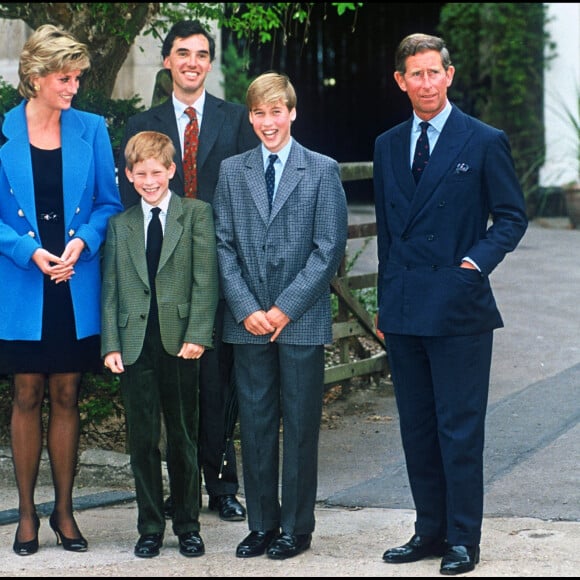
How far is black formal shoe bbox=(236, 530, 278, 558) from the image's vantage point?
4855 mm

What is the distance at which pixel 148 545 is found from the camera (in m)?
4.94

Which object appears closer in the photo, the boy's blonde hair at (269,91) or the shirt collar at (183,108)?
the boy's blonde hair at (269,91)

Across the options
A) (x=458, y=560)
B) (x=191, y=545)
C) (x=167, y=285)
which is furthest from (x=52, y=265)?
(x=458, y=560)

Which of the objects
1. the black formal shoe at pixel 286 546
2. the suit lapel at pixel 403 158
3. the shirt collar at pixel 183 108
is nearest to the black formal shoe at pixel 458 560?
the black formal shoe at pixel 286 546

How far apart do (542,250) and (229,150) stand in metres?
7.96

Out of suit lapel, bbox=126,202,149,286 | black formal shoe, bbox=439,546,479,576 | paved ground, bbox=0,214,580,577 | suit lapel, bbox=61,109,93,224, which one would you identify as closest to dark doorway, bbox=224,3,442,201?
paved ground, bbox=0,214,580,577

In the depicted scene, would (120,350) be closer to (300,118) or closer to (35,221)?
(35,221)

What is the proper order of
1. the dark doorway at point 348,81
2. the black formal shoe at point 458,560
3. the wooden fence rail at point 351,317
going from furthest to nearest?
the dark doorway at point 348,81, the wooden fence rail at point 351,317, the black formal shoe at point 458,560

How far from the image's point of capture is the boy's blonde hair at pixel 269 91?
15.9 ft

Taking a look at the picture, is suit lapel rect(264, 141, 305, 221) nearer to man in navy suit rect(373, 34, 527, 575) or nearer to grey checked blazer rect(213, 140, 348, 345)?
grey checked blazer rect(213, 140, 348, 345)

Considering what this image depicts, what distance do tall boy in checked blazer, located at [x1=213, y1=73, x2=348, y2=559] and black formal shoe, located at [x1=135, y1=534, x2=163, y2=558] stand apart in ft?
1.06

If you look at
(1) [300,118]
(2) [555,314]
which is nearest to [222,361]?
(2) [555,314]

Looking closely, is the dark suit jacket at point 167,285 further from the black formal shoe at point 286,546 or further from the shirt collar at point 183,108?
the black formal shoe at point 286,546

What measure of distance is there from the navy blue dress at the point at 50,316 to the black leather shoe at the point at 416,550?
4.50 ft
